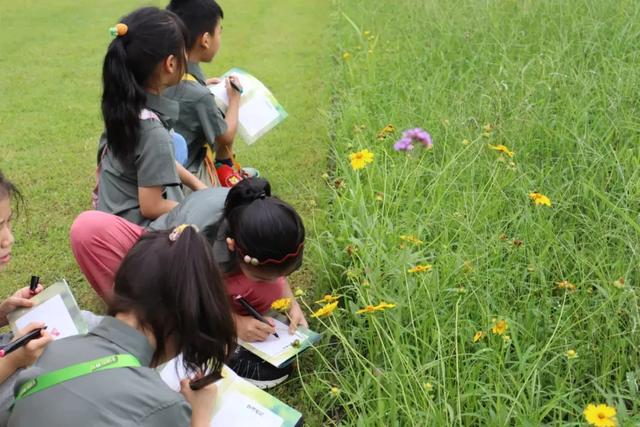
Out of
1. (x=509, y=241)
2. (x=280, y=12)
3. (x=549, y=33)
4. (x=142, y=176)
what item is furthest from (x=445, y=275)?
(x=280, y=12)

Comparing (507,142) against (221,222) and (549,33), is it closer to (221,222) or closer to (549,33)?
(221,222)

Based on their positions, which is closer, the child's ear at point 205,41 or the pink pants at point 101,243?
the pink pants at point 101,243

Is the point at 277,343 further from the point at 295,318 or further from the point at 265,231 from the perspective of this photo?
the point at 265,231

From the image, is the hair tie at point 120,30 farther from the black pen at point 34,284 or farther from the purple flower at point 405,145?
the purple flower at point 405,145

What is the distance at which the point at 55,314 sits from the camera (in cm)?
172

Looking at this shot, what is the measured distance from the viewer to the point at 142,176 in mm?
2164

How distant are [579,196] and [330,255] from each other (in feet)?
2.80

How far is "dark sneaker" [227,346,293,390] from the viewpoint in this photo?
193cm

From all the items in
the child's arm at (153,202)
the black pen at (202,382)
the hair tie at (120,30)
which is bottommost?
the child's arm at (153,202)

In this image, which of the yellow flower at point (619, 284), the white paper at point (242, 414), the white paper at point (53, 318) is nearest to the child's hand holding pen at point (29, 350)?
the white paper at point (53, 318)

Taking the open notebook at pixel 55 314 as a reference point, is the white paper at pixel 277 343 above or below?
below

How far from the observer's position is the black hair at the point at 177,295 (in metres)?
1.32

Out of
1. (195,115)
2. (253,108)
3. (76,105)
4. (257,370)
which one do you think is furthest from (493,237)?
(76,105)

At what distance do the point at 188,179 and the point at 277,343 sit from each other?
2.88 ft
